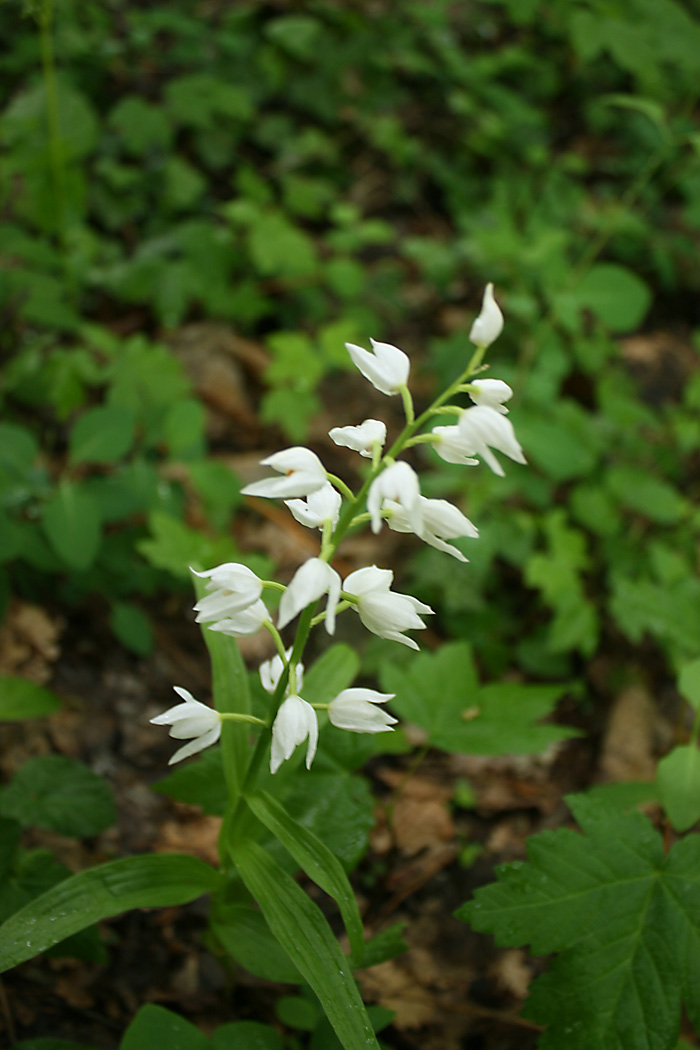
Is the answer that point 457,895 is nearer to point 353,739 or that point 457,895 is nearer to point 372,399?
point 353,739

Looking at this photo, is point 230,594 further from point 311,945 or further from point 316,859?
point 311,945

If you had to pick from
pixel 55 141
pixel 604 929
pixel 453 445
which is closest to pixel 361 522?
pixel 453 445

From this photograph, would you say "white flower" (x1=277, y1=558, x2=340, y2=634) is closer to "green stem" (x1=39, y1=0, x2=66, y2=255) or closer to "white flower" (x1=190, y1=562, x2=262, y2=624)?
"white flower" (x1=190, y1=562, x2=262, y2=624)

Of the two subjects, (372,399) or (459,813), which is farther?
(372,399)

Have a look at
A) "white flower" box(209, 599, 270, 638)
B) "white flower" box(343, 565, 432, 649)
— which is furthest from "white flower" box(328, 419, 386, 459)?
"white flower" box(209, 599, 270, 638)

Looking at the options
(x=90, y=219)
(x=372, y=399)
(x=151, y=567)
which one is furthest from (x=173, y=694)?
(x=90, y=219)

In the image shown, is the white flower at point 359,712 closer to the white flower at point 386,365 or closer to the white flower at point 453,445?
the white flower at point 453,445
